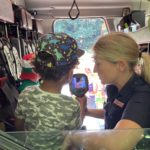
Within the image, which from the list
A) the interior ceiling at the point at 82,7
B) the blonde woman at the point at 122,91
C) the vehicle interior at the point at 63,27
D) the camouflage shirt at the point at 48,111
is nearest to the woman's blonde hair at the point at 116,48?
the blonde woman at the point at 122,91

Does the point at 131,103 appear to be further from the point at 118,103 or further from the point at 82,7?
the point at 82,7

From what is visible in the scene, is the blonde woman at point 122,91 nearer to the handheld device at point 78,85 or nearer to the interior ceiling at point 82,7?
the handheld device at point 78,85

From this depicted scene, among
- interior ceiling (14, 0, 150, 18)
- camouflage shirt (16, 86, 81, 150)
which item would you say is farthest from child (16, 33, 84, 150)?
interior ceiling (14, 0, 150, 18)

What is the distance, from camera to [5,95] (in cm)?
191

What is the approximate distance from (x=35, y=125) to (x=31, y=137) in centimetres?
31

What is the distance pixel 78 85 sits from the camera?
1521 mm

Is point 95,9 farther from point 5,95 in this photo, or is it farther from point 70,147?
point 70,147

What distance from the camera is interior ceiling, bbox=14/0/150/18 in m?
4.43

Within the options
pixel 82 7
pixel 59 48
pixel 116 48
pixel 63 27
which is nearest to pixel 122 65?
pixel 116 48

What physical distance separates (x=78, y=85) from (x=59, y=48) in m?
0.30

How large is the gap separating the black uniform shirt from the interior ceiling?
128 inches

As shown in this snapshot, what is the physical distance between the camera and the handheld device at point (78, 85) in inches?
58.5

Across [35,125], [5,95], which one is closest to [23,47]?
[5,95]

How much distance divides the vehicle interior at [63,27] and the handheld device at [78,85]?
41 millimetres
